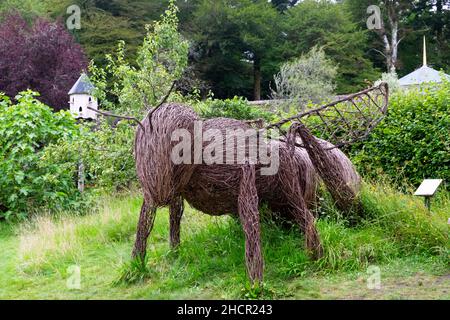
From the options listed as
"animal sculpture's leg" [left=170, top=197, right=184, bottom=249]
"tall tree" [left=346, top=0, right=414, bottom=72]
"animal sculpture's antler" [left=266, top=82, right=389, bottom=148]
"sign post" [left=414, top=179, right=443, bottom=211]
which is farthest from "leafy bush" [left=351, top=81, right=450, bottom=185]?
"tall tree" [left=346, top=0, right=414, bottom=72]

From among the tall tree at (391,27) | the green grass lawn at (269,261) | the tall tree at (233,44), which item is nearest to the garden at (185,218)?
the green grass lawn at (269,261)

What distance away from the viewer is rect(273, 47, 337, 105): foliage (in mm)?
23656

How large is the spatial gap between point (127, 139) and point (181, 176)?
19.1 ft

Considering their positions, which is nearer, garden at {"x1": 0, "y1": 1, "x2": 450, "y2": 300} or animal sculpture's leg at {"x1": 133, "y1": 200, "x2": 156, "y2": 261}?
garden at {"x1": 0, "y1": 1, "x2": 450, "y2": 300}

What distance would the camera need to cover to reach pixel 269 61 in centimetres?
3159

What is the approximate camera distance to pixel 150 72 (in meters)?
10.9

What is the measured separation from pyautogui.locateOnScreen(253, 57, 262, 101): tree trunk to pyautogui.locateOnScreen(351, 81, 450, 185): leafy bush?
75.4 feet

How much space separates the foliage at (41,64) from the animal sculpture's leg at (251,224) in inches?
703

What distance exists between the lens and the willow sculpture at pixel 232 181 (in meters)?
4.51

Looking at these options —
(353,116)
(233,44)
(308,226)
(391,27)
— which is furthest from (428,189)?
(391,27)

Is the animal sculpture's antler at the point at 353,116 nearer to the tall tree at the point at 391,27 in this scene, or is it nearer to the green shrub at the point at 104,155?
the green shrub at the point at 104,155

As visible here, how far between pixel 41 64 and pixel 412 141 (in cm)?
1781

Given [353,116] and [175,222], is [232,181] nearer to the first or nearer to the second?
[175,222]

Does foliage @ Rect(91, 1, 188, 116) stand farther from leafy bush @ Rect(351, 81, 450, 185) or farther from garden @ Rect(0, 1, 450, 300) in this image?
leafy bush @ Rect(351, 81, 450, 185)
